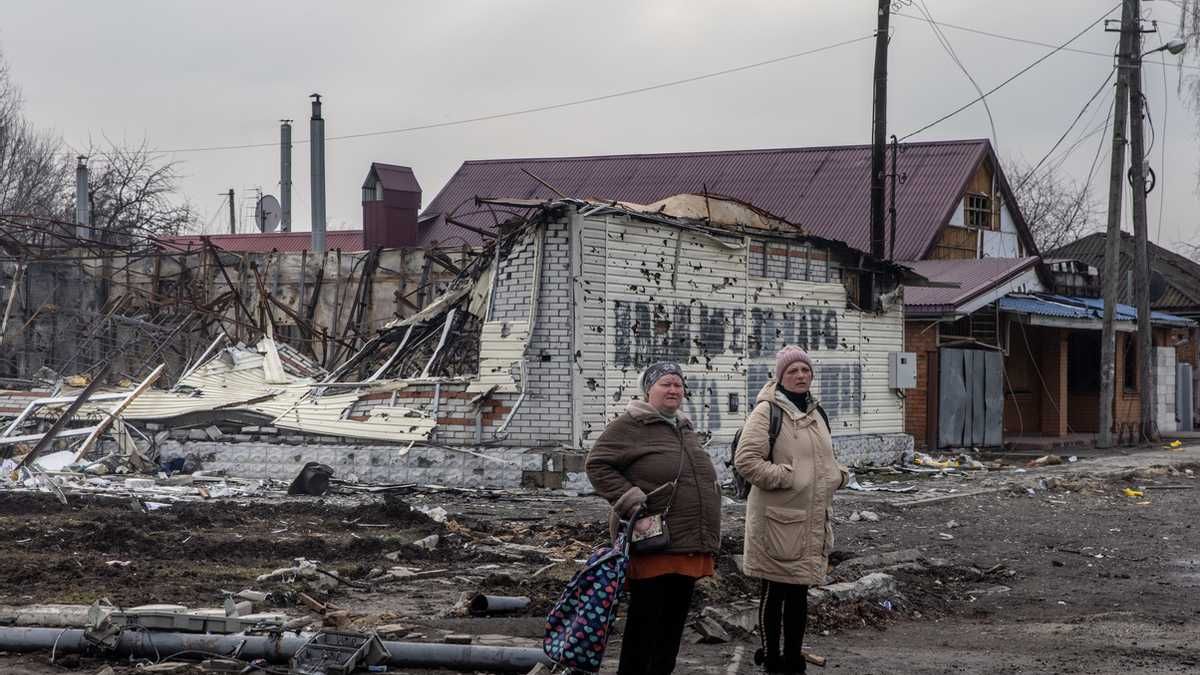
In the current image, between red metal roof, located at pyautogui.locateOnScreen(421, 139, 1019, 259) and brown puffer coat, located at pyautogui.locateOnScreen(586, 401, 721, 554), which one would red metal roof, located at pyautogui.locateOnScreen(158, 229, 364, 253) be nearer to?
red metal roof, located at pyautogui.locateOnScreen(421, 139, 1019, 259)

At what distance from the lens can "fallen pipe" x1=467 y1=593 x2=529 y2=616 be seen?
28.2 feet

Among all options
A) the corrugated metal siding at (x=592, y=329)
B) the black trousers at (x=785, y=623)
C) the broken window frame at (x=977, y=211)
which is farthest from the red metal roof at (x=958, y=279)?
the black trousers at (x=785, y=623)

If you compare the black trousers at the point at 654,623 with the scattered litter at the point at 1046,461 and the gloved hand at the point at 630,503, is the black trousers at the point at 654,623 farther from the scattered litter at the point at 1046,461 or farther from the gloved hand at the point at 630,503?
the scattered litter at the point at 1046,461

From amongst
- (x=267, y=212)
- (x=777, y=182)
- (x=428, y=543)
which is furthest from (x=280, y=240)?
(x=428, y=543)

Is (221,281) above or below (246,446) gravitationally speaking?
above

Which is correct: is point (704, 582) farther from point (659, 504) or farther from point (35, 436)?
point (35, 436)

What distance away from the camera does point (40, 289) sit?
76.1 feet

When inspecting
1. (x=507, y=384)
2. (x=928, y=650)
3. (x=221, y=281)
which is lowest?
(x=928, y=650)

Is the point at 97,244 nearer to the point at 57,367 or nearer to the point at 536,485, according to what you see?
the point at 57,367

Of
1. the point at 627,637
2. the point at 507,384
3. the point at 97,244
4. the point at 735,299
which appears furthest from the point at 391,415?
the point at 627,637

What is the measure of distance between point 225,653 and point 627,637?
2143 millimetres

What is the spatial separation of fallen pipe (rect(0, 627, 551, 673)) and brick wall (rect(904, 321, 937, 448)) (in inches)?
749

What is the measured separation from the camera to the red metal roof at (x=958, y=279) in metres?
24.7

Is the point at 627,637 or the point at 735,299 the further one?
the point at 735,299
